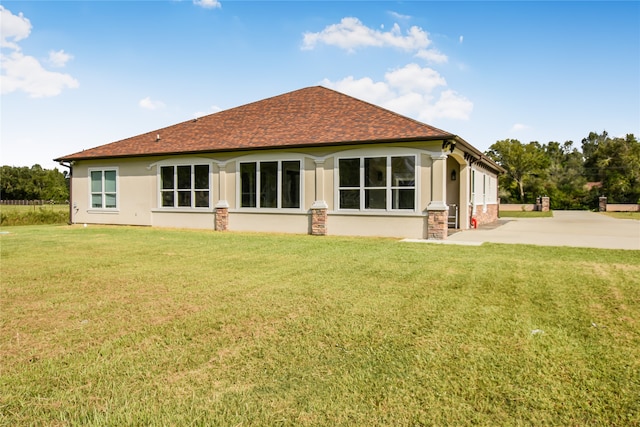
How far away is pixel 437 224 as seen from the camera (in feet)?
39.7

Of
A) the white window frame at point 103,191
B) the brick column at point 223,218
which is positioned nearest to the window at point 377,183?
the brick column at point 223,218

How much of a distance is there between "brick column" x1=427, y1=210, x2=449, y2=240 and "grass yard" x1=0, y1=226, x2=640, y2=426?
5208mm

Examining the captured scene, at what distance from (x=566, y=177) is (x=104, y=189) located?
4758cm

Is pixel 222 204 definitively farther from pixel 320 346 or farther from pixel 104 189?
pixel 320 346

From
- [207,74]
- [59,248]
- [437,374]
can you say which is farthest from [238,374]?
[207,74]

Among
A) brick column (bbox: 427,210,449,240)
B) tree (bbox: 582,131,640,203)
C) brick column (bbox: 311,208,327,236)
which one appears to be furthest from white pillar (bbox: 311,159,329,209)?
tree (bbox: 582,131,640,203)

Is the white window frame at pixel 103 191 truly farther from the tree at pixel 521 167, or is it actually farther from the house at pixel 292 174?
the tree at pixel 521 167

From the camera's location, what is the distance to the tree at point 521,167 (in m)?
43.7

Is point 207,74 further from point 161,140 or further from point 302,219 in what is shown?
point 302,219

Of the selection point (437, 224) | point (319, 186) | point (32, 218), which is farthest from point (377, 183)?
point (32, 218)

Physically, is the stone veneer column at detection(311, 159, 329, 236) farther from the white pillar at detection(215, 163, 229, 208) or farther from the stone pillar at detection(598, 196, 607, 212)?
the stone pillar at detection(598, 196, 607, 212)

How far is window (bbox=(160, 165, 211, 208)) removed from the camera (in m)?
15.8

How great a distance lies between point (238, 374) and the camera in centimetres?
284

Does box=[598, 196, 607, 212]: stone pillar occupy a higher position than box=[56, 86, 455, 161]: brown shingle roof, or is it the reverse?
box=[56, 86, 455, 161]: brown shingle roof
